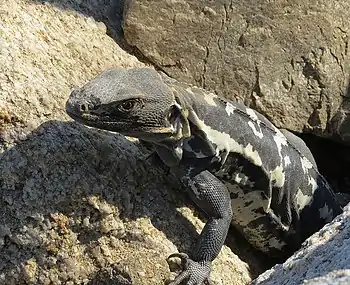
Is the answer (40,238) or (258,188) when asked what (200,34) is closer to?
(258,188)

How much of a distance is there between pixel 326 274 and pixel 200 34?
2913 mm

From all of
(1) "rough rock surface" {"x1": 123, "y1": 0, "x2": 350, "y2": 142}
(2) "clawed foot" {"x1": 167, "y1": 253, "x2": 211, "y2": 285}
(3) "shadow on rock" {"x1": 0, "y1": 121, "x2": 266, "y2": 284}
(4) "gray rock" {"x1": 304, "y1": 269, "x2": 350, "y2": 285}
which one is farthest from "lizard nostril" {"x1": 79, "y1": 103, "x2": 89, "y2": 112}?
(1) "rough rock surface" {"x1": 123, "y1": 0, "x2": 350, "y2": 142}

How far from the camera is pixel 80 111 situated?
4230 mm

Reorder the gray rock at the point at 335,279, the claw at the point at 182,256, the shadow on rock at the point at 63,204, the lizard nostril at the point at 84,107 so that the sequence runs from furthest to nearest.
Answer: the claw at the point at 182,256, the shadow on rock at the point at 63,204, the lizard nostril at the point at 84,107, the gray rock at the point at 335,279

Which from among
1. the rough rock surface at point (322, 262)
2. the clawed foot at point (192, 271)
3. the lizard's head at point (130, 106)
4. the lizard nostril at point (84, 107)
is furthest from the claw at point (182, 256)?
the lizard nostril at point (84, 107)

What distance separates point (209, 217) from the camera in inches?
189

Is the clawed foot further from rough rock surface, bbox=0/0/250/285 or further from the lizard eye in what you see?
the lizard eye

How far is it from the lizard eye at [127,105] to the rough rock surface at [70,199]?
46 cm

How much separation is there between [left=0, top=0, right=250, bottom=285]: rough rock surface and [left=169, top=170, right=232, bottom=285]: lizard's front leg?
16 cm

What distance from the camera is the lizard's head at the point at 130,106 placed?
169 inches

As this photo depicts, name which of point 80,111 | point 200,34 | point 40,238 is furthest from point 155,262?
point 200,34

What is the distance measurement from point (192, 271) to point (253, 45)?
1963 mm

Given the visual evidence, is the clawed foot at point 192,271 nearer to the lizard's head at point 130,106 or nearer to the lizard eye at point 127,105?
the lizard's head at point 130,106

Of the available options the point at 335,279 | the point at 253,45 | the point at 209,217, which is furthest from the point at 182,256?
the point at 253,45
